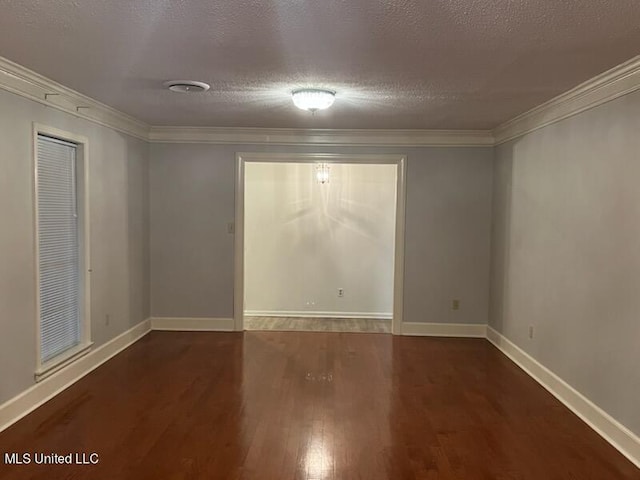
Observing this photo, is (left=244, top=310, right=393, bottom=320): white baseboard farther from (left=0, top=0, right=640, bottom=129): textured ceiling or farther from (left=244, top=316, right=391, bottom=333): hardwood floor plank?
(left=0, top=0, right=640, bottom=129): textured ceiling

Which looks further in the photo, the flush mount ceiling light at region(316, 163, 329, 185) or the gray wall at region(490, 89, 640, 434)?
the flush mount ceiling light at region(316, 163, 329, 185)

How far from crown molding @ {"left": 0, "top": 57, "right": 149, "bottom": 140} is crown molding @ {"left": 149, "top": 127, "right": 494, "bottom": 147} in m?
0.57

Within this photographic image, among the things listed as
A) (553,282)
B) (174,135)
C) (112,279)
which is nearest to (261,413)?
(112,279)

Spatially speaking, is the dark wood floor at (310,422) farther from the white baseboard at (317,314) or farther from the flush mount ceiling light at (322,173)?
the flush mount ceiling light at (322,173)

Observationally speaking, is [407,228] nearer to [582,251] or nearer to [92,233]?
[582,251]

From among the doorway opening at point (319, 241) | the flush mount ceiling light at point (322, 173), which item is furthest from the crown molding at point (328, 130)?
the doorway opening at point (319, 241)

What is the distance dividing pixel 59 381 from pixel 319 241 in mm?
3937

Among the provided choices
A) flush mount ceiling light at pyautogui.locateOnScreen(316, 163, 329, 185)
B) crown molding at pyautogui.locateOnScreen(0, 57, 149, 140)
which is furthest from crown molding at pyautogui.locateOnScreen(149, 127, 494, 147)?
flush mount ceiling light at pyautogui.locateOnScreen(316, 163, 329, 185)

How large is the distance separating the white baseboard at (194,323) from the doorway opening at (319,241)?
3.42ft

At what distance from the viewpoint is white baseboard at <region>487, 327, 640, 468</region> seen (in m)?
2.94

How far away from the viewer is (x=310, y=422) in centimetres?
337

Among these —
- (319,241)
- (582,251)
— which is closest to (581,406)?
(582,251)

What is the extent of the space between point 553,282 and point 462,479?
1.95 meters

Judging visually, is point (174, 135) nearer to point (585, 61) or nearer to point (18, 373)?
point (18, 373)
